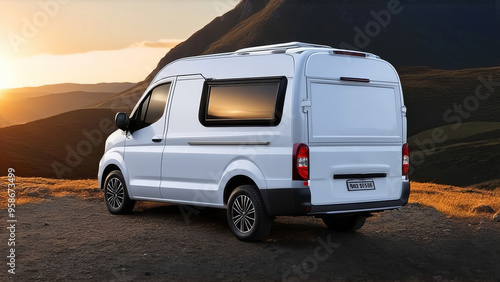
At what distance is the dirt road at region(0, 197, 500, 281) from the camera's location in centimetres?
701

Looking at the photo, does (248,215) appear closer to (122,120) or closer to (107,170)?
(122,120)

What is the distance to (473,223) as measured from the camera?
1070 cm

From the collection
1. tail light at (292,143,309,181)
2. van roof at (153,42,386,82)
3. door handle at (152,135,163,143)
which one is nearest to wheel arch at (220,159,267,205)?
tail light at (292,143,309,181)

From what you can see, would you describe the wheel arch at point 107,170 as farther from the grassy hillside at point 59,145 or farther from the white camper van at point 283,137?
the grassy hillside at point 59,145

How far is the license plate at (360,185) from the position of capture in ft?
27.6

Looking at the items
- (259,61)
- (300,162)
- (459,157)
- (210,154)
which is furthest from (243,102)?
(459,157)

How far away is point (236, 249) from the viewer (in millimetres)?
8141

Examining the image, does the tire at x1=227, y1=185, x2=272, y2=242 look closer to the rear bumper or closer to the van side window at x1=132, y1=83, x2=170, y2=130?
the rear bumper

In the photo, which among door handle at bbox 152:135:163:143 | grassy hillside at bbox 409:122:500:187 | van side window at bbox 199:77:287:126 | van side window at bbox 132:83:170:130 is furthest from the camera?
grassy hillside at bbox 409:122:500:187

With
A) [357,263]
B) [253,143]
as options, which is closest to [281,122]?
[253,143]

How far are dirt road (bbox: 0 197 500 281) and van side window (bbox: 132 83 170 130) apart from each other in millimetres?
1685

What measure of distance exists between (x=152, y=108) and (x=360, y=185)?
3.90 meters

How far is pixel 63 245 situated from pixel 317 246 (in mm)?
3468

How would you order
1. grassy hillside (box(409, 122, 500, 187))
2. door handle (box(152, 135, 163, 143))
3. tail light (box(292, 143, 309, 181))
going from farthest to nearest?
grassy hillside (box(409, 122, 500, 187)) → door handle (box(152, 135, 163, 143)) → tail light (box(292, 143, 309, 181))
